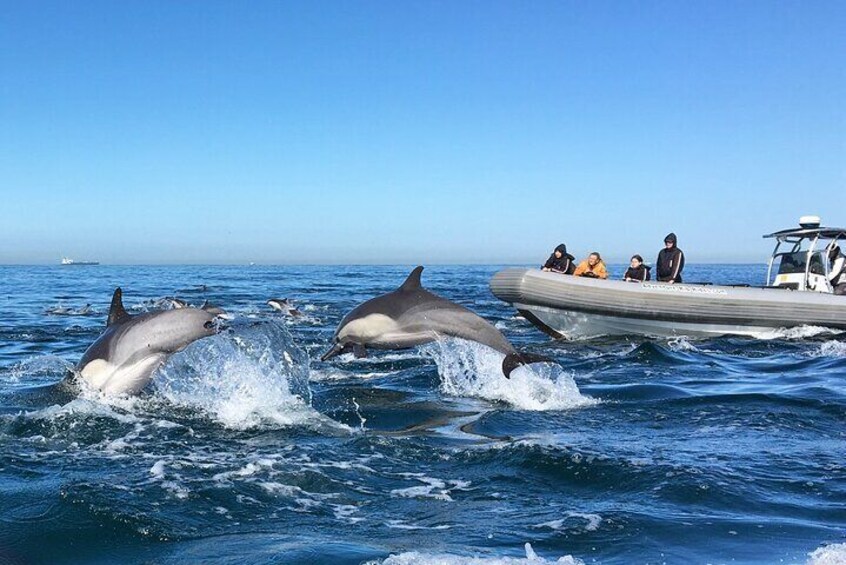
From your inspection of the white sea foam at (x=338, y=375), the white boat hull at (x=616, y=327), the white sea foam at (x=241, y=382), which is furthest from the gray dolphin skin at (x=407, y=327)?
the white boat hull at (x=616, y=327)

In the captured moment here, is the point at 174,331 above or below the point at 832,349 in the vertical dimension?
above

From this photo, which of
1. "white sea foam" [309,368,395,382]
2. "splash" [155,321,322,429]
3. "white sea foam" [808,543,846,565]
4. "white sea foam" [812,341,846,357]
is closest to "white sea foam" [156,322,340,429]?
"splash" [155,321,322,429]

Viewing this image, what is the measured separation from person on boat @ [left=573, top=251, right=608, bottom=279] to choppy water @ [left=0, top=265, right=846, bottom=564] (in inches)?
307

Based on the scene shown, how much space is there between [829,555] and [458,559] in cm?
229

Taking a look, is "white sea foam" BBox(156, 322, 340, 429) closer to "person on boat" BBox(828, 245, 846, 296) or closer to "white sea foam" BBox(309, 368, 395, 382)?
"white sea foam" BBox(309, 368, 395, 382)

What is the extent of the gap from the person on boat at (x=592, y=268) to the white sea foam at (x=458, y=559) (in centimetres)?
1681

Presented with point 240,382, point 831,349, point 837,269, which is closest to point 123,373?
point 240,382

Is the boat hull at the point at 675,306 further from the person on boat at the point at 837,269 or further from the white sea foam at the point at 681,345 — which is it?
the person on boat at the point at 837,269

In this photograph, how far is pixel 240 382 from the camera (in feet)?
34.5

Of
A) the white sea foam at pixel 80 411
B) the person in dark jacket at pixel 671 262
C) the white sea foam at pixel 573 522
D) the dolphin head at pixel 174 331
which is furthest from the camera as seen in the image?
the person in dark jacket at pixel 671 262

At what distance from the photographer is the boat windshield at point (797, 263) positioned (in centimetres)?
2103

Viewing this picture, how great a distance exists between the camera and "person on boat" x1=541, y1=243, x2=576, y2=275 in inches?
853

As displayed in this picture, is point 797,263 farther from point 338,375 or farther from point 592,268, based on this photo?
point 338,375

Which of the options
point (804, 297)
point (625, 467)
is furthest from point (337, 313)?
point (625, 467)
